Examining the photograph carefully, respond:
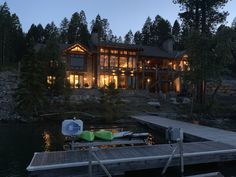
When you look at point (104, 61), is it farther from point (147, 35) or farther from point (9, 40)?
point (147, 35)

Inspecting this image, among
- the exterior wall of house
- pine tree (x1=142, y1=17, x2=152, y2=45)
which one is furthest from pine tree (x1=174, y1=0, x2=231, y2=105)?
pine tree (x1=142, y1=17, x2=152, y2=45)

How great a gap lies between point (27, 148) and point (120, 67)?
3238 centimetres

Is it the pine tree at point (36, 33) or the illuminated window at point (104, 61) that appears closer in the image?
the illuminated window at point (104, 61)

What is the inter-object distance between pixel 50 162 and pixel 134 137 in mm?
6443

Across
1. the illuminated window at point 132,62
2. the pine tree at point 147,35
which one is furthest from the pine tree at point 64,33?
the illuminated window at point 132,62

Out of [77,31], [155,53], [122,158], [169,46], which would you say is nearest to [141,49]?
[155,53]

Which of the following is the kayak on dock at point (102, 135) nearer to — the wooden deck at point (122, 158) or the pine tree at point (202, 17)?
the wooden deck at point (122, 158)

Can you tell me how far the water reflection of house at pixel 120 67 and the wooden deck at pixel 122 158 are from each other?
3213 centimetres

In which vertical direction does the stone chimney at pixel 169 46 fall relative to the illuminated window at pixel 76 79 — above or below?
above

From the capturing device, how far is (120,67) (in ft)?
161

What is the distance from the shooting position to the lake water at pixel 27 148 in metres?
13.5

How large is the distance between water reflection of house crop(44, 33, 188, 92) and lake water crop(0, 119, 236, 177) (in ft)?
72.0

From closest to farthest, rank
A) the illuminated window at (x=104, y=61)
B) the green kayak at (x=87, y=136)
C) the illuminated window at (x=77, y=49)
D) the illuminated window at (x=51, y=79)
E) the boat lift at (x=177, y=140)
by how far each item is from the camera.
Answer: the boat lift at (x=177, y=140), the green kayak at (x=87, y=136), the illuminated window at (x=51, y=79), the illuminated window at (x=77, y=49), the illuminated window at (x=104, y=61)

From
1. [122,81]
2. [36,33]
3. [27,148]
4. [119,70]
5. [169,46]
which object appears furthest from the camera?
[36,33]
